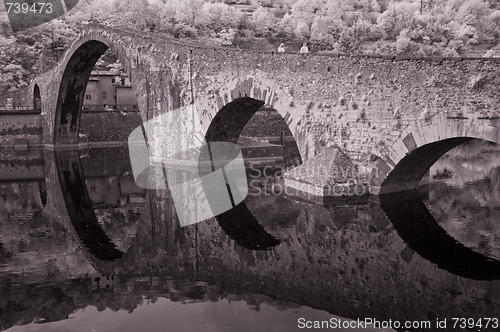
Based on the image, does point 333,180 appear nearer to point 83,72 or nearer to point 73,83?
point 83,72

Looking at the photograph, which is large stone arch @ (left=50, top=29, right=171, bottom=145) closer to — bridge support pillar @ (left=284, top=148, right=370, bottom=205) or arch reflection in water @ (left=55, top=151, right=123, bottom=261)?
arch reflection in water @ (left=55, top=151, right=123, bottom=261)

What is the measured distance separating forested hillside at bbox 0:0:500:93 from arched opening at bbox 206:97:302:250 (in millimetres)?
15647

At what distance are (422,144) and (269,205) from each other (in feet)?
14.0

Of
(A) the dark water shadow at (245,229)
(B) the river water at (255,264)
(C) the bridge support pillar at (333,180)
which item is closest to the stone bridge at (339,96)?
(C) the bridge support pillar at (333,180)

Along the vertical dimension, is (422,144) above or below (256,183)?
above

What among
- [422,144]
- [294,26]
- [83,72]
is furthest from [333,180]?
[294,26]

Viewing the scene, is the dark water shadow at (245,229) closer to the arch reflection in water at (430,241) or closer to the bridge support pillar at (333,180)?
the bridge support pillar at (333,180)

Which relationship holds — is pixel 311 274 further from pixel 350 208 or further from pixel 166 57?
pixel 166 57

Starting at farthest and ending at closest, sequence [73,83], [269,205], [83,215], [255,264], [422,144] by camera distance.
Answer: [73,83]
[269,205]
[83,215]
[422,144]
[255,264]

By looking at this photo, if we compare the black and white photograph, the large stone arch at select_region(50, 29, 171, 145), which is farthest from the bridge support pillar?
the large stone arch at select_region(50, 29, 171, 145)

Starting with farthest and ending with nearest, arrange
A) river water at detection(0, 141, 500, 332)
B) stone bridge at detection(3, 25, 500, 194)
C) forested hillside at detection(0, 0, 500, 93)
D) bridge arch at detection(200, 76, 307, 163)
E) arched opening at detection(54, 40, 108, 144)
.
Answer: forested hillside at detection(0, 0, 500, 93) < arched opening at detection(54, 40, 108, 144) < bridge arch at detection(200, 76, 307, 163) < stone bridge at detection(3, 25, 500, 194) < river water at detection(0, 141, 500, 332)

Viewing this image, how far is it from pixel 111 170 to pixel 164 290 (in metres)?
16.1

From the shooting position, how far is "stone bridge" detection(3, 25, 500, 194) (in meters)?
12.1

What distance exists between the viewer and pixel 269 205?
14219 mm
